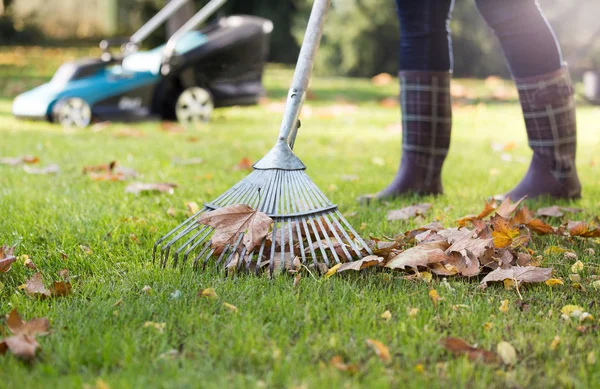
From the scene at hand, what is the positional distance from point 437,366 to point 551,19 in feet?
21.6

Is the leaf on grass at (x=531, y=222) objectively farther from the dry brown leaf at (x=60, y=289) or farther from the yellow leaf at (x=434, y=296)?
the dry brown leaf at (x=60, y=289)

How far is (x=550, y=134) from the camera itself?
7.93 feet

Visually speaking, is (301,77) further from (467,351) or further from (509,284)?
(467,351)

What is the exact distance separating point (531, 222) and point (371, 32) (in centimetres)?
661

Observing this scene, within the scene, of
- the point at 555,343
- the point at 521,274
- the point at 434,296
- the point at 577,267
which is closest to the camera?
the point at 555,343

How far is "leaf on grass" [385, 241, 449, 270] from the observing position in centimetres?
167

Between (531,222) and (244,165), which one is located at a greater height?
(244,165)

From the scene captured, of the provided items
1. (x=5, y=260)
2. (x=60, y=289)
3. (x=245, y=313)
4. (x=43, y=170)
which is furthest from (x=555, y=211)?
(x=43, y=170)

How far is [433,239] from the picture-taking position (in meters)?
1.86

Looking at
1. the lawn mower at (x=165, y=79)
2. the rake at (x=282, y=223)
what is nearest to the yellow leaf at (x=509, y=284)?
the rake at (x=282, y=223)

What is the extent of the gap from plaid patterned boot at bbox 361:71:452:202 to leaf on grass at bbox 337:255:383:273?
0.86 m

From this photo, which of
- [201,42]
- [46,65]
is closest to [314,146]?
[201,42]

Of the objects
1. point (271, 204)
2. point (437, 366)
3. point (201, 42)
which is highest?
point (201, 42)

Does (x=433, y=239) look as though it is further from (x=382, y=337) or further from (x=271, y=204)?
(x=382, y=337)
